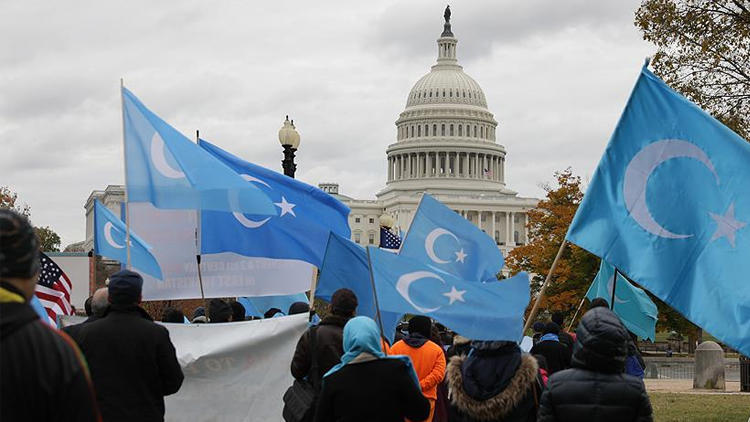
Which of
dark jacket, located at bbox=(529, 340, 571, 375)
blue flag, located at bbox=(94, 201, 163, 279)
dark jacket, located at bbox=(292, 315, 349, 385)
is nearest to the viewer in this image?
dark jacket, located at bbox=(292, 315, 349, 385)

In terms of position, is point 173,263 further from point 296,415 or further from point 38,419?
point 38,419

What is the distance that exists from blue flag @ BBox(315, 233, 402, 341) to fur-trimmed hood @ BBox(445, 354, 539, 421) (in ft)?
6.83

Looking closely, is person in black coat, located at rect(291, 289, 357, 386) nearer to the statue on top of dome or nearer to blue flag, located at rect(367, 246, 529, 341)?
blue flag, located at rect(367, 246, 529, 341)

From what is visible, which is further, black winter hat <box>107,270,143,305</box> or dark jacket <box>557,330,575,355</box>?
dark jacket <box>557,330,575,355</box>

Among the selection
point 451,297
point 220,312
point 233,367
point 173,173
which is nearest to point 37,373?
point 451,297

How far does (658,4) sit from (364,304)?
12.4 meters

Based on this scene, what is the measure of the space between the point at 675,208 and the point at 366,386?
2989 millimetres

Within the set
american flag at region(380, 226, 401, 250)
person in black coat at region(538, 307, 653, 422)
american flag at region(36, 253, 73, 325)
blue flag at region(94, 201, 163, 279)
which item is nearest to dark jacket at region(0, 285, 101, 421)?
person in black coat at region(538, 307, 653, 422)

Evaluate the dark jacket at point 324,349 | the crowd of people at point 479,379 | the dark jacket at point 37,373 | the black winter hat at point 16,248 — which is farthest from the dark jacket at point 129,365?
the dark jacket at point 37,373

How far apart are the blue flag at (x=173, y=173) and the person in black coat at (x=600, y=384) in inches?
184

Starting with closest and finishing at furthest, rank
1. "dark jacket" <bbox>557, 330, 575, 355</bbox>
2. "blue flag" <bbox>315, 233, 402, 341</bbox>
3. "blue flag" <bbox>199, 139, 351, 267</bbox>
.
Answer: "blue flag" <bbox>315, 233, 402, 341</bbox> → "dark jacket" <bbox>557, 330, 575, 355</bbox> → "blue flag" <bbox>199, 139, 351, 267</bbox>

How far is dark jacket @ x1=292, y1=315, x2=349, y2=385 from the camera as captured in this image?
308 inches

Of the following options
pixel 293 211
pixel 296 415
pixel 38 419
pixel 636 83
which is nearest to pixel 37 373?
→ pixel 38 419

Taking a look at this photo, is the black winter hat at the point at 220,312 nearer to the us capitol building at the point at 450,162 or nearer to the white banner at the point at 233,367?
the white banner at the point at 233,367
